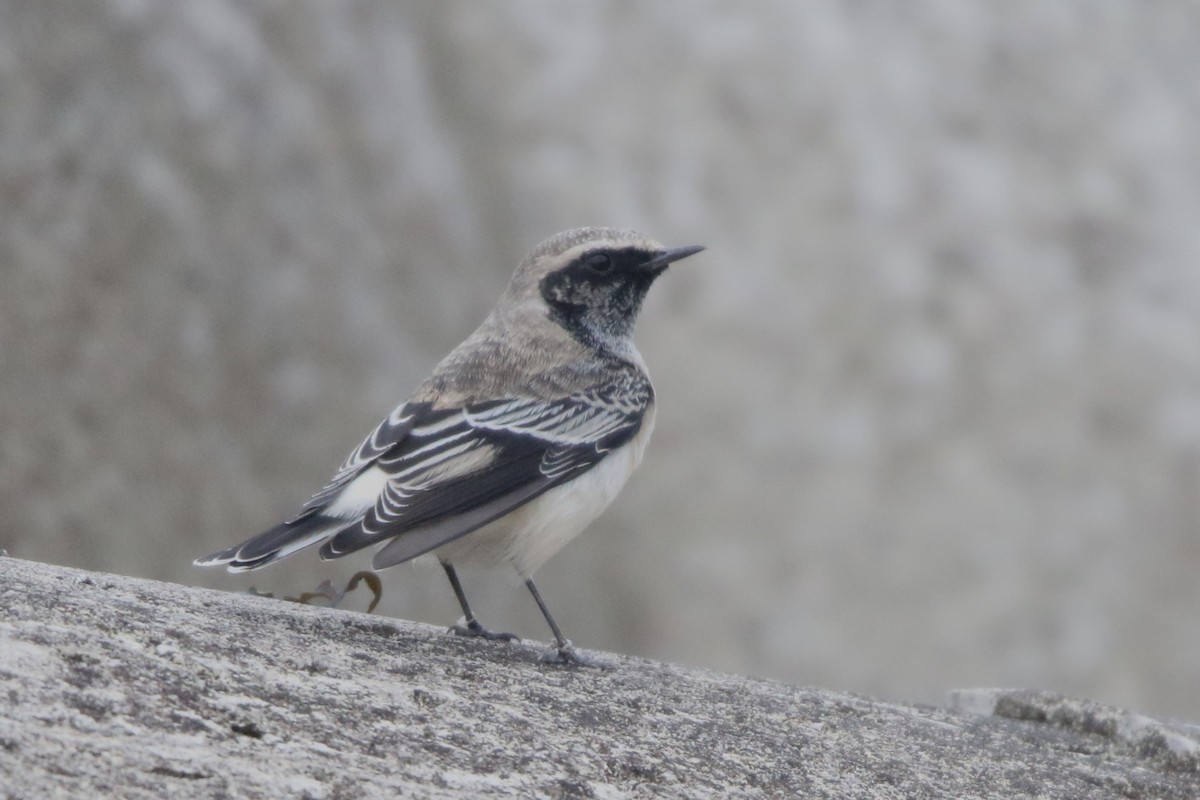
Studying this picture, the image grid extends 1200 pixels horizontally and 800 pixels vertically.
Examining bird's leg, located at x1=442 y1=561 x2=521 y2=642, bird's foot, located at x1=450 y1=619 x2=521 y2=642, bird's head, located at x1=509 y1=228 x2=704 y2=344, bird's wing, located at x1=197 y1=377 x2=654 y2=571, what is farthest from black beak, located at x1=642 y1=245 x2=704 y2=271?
bird's foot, located at x1=450 y1=619 x2=521 y2=642

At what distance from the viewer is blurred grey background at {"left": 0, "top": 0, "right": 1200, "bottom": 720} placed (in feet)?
31.1

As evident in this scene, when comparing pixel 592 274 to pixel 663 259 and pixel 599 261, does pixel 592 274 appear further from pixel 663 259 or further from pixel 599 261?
pixel 663 259

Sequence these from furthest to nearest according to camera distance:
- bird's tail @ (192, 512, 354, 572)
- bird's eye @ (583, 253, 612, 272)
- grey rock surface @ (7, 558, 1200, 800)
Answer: bird's eye @ (583, 253, 612, 272)
bird's tail @ (192, 512, 354, 572)
grey rock surface @ (7, 558, 1200, 800)

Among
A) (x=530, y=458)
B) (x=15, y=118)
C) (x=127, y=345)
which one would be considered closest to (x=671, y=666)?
(x=530, y=458)

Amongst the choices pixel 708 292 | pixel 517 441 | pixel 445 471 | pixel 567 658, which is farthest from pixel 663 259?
pixel 708 292

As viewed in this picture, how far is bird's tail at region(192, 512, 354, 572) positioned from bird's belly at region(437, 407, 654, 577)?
541 mm

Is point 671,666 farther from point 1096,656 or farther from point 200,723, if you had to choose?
point 1096,656

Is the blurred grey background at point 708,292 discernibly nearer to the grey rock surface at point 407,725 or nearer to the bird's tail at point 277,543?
the bird's tail at point 277,543

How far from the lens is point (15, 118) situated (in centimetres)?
926

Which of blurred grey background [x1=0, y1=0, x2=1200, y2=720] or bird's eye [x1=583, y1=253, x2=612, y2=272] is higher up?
blurred grey background [x1=0, y1=0, x2=1200, y2=720]

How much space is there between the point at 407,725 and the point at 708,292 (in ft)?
30.2

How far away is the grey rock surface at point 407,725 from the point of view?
2775 mm

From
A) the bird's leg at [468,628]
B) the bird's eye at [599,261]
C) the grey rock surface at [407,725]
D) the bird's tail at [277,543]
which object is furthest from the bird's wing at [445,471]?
the bird's eye at [599,261]

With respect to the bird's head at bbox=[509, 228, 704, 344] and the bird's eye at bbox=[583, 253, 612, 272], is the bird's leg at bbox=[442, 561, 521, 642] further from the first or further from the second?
the bird's eye at bbox=[583, 253, 612, 272]
